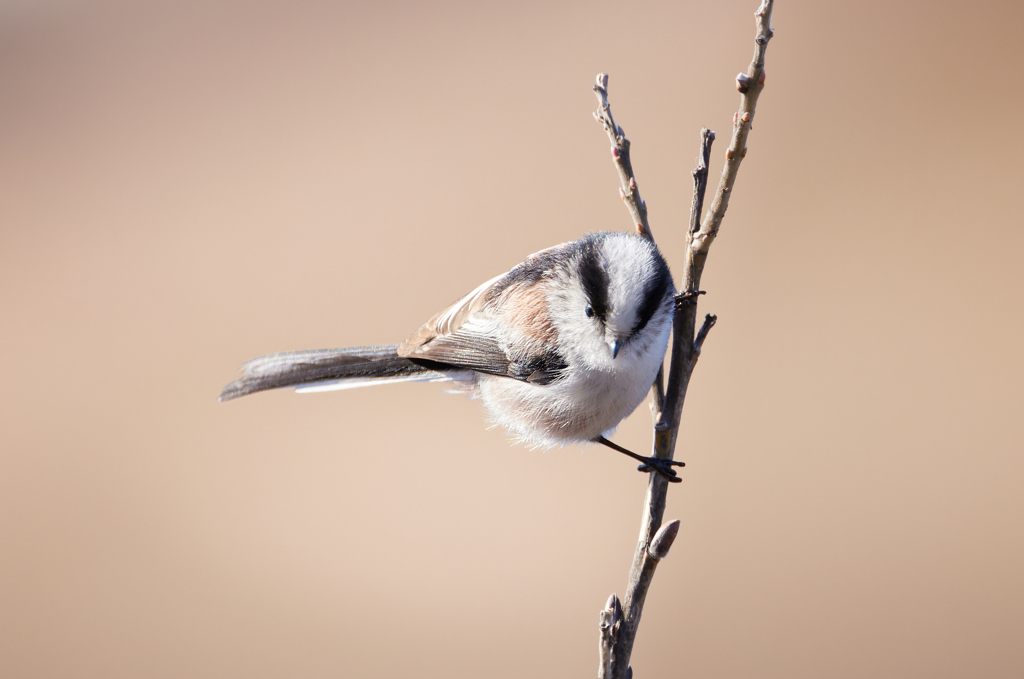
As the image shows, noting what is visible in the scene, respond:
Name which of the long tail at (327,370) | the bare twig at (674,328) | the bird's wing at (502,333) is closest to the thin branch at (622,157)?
the bare twig at (674,328)

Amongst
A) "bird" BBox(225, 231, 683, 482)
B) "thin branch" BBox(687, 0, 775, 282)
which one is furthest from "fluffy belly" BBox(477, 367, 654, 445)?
"thin branch" BBox(687, 0, 775, 282)

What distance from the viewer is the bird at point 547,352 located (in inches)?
24.9

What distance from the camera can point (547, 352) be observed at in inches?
30.6

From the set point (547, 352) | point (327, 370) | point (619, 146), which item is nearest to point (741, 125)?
point (619, 146)

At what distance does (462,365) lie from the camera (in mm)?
819

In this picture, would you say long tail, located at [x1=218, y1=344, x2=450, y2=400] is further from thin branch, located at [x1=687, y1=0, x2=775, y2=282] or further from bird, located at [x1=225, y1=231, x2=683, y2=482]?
thin branch, located at [x1=687, y1=0, x2=775, y2=282]

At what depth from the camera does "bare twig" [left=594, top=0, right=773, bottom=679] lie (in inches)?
21.5

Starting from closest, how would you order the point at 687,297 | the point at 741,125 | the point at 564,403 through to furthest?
the point at 741,125
the point at 687,297
the point at 564,403

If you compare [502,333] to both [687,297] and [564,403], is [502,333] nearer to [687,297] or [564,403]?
[564,403]

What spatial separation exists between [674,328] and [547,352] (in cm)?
17

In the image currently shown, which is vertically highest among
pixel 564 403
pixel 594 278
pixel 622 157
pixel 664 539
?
pixel 622 157

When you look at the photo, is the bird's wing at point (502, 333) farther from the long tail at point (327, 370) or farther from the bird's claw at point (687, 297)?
the bird's claw at point (687, 297)

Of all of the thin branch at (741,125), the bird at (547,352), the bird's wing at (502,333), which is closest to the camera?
the thin branch at (741,125)

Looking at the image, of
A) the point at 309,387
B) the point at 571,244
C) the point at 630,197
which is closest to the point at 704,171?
the point at 630,197
